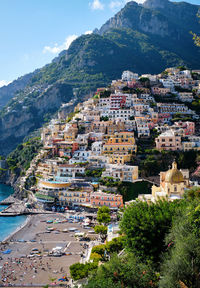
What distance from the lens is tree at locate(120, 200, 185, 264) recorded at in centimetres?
2616

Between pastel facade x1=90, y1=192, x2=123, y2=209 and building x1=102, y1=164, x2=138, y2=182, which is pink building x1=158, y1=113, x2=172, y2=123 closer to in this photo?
building x1=102, y1=164, x2=138, y2=182

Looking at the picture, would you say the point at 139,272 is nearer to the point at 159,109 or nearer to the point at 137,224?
the point at 137,224

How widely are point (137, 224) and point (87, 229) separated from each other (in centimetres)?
2866

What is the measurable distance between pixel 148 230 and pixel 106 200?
3520 cm

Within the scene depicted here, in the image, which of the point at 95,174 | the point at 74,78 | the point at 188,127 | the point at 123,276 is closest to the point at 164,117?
the point at 188,127

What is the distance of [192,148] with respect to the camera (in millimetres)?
71875

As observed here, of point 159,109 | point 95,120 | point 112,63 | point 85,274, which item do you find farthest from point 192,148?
point 112,63

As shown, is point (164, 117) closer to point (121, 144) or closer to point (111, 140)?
point (111, 140)

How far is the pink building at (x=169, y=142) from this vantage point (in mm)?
72625

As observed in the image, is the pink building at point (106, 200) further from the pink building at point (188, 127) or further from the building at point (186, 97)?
the building at point (186, 97)

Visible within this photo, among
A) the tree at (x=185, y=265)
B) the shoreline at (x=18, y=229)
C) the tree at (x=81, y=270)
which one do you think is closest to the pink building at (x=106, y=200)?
the shoreline at (x=18, y=229)

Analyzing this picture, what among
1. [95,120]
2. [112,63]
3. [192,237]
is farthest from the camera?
[112,63]

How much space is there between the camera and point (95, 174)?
69.2 meters

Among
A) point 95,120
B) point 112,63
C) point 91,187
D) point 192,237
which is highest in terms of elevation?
point 112,63
